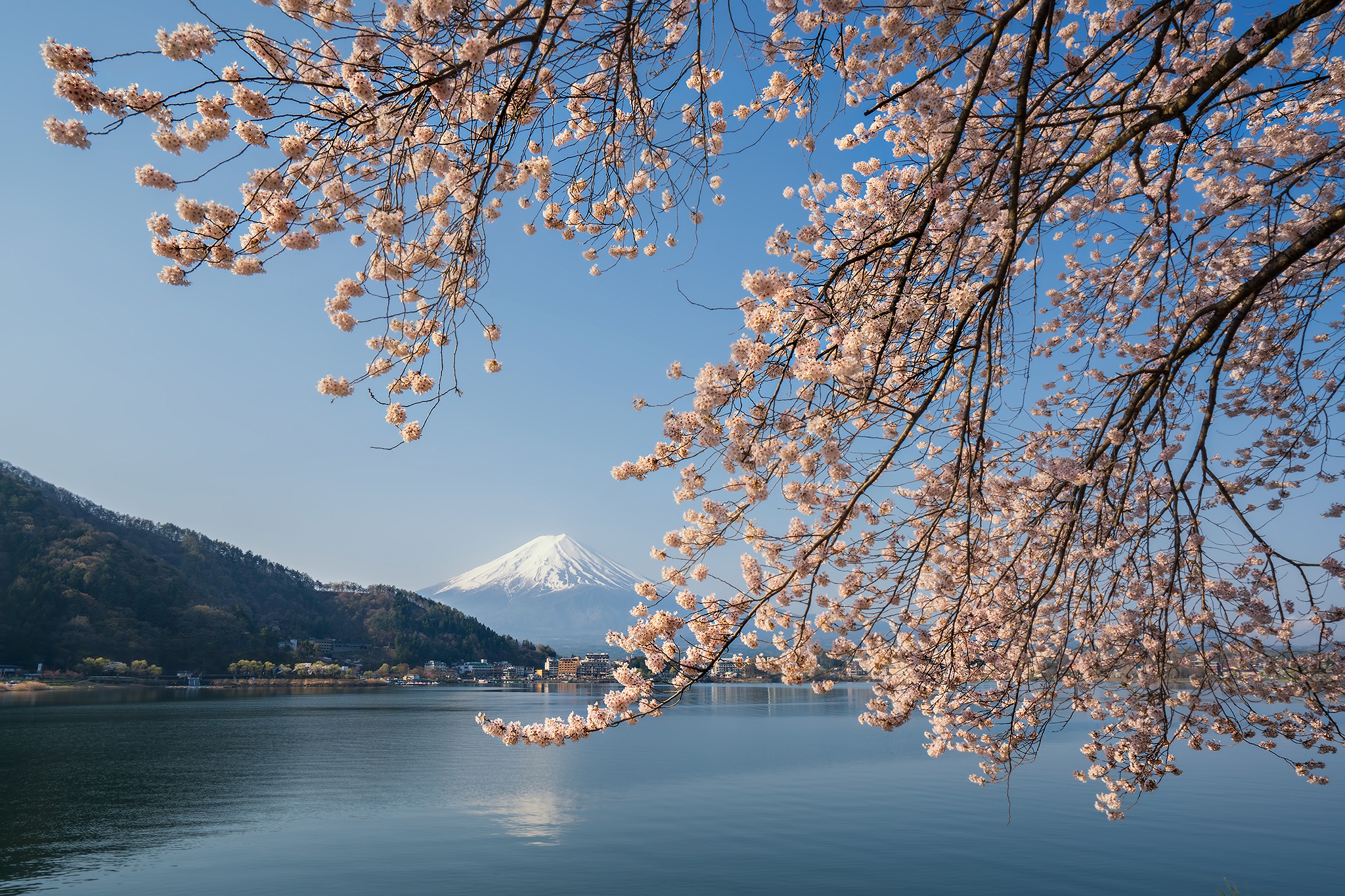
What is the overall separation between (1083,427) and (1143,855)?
462 inches

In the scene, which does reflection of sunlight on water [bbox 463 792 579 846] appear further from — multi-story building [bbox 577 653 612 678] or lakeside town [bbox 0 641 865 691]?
multi-story building [bbox 577 653 612 678]

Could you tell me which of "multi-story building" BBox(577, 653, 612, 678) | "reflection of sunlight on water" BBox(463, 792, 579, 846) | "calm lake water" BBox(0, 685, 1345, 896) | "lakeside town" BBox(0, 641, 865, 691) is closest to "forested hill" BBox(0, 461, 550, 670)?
"lakeside town" BBox(0, 641, 865, 691)

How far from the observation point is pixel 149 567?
66.6 m

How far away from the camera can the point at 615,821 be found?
50.3ft

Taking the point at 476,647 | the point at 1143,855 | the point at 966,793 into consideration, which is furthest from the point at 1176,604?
the point at 476,647

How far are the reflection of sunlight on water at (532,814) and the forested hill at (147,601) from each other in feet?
191

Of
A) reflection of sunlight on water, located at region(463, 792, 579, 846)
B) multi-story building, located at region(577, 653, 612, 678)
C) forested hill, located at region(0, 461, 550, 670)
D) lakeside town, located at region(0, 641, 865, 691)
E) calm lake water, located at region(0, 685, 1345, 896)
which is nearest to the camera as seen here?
calm lake water, located at region(0, 685, 1345, 896)

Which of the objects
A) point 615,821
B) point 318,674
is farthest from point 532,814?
point 318,674

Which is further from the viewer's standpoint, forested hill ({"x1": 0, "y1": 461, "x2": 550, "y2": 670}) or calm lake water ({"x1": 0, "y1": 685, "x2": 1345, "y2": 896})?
forested hill ({"x1": 0, "y1": 461, "x2": 550, "y2": 670})

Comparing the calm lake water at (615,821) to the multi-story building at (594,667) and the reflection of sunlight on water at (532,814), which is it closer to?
the reflection of sunlight on water at (532,814)

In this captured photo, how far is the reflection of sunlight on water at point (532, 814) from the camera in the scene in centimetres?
1397

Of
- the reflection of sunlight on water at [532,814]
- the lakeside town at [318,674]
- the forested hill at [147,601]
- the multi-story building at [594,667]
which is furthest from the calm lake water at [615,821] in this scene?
the multi-story building at [594,667]

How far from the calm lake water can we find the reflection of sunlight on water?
10 cm

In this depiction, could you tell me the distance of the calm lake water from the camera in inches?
436
